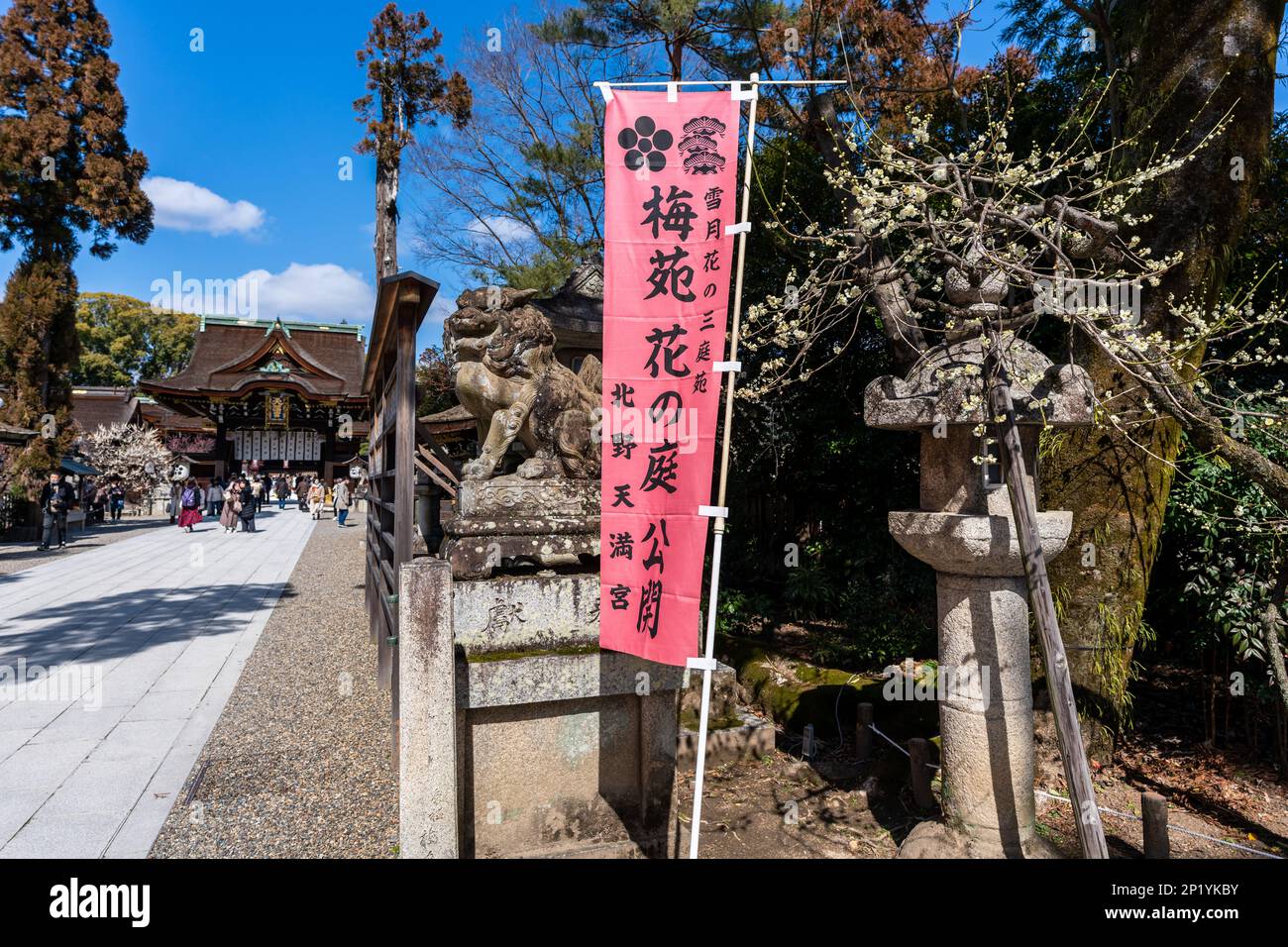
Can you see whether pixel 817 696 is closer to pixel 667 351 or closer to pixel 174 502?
pixel 667 351

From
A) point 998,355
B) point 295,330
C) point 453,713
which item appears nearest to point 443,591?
point 453,713

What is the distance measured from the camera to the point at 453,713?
9.88 ft

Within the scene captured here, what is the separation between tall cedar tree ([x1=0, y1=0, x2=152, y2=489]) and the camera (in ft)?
55.1

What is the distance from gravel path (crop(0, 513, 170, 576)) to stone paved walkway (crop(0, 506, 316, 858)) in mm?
639

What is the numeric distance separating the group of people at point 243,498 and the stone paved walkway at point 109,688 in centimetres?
708

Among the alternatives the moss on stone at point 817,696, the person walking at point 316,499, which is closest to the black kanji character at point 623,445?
the moss on stone at point 817,696

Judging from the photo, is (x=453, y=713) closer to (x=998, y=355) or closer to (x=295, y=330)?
(x=998, y=355)

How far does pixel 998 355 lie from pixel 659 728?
2497 mm

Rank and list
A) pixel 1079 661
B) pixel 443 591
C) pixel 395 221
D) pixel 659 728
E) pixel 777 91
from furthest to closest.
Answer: pixel 395 221, pixel 777 91, pixel 1079 661, pixel 659 728, pixel 443 591

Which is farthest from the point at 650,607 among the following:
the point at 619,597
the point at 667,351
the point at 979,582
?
the point at 979,582

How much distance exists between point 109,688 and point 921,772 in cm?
668

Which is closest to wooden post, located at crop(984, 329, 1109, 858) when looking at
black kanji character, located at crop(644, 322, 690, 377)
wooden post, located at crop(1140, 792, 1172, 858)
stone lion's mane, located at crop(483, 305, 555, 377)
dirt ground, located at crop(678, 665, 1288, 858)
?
wooden post, located at crop(1140, 792, 1172, 858)

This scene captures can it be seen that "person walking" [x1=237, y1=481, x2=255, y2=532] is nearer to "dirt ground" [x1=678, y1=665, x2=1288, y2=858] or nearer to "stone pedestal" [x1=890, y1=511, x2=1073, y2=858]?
"dirt ground" [x1=678, y1=665, x2=1288, y2=858]

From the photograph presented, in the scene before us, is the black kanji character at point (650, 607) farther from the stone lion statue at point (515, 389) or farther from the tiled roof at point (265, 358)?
the tiled roof at point (265, 358)
